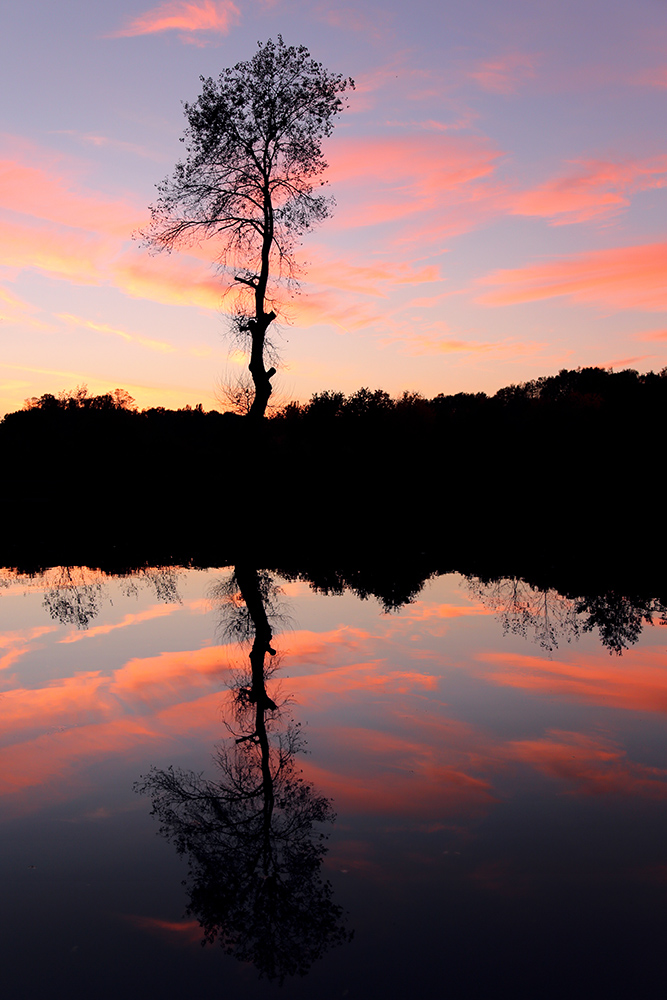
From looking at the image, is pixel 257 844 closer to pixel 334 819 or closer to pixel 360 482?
pixel 334 819

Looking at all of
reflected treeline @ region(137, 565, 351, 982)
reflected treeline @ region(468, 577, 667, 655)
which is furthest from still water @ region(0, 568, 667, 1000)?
reflected treeline @ region(468, 577, 667, 655)

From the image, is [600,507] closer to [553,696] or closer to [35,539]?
[35,539]

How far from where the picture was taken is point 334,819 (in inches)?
206

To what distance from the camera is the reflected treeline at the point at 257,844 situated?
13.0 feet

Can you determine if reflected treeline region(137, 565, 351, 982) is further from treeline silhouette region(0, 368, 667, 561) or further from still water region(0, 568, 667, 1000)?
treeline silhouette region(0, 368, 667, 561)

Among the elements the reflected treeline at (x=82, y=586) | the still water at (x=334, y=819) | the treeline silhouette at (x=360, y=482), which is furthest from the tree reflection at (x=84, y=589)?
the treeline silhouette at (x=360, y=482)

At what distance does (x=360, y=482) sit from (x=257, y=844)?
32.0m

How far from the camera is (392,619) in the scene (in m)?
12.3

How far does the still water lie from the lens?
3.75 metres

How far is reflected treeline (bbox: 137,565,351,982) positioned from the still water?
2 centimetres

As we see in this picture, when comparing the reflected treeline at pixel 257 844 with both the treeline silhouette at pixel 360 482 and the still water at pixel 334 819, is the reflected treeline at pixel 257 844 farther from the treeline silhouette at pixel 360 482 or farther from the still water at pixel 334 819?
the treeline silhouette at pixel 360 482

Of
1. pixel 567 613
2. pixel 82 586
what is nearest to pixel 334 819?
pixel 567 613

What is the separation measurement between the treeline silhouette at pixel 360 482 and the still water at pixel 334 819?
13.6 metres

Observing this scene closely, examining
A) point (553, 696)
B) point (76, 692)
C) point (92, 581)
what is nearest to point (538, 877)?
point (553, 696)
